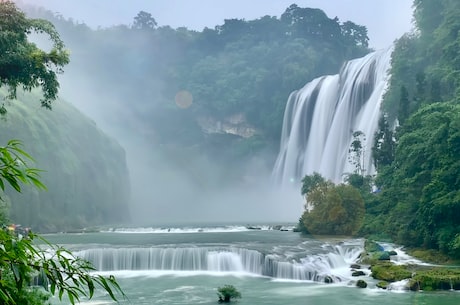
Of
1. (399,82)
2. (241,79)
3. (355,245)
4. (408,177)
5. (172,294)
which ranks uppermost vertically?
(241,79)

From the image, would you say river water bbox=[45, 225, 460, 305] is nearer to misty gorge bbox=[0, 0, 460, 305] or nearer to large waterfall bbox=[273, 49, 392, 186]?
misty gorge bbox=[0, 0, 460, 305]

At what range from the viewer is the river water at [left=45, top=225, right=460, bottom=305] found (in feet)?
62.2

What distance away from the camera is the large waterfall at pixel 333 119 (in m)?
52.7

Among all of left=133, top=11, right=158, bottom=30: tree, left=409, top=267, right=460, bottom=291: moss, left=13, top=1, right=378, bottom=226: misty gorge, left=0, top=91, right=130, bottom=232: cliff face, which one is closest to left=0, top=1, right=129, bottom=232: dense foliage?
left=0, top=91, right=130, bottom=232: cliff face

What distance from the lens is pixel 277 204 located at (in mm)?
71562

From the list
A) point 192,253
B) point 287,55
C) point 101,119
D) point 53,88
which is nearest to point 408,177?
point 192,253

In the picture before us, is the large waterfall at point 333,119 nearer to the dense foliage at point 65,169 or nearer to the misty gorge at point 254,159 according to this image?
the misty gorge at point 254,159

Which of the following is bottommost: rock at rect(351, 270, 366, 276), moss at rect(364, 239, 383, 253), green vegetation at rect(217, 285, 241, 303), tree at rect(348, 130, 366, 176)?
green vegetation at rect(217, 285, 241, 303)

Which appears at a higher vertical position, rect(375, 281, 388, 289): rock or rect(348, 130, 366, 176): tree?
rect(348, 130, 366, 176): tree

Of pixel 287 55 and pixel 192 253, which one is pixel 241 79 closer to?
pixel 287 55

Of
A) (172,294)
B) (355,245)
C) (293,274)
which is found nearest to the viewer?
(172,294)

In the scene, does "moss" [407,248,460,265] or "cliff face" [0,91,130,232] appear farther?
"cliff face" [0,91,130,232]

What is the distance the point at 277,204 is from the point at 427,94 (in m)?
35.5

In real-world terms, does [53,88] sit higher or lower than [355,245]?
higher
